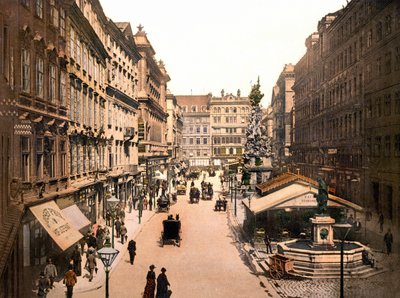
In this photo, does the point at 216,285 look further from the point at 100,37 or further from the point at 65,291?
the point at 100,37

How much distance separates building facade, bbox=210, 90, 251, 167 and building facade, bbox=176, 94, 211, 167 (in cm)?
236

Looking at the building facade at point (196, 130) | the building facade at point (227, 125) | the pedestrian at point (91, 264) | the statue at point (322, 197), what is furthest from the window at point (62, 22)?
the building facade at point (227, 125)

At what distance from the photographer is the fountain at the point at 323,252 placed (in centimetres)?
1659

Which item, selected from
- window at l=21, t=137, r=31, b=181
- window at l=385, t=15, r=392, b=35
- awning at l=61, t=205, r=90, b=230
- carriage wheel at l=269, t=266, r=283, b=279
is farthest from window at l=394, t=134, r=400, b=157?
window at l=21, t=137, r=31, b=181

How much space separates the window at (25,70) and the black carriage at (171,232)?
9236 millimetres

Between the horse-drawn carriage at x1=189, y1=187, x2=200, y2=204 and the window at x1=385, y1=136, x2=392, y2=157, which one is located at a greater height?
the window at x1=385, y1=136, x2=392, y2=157

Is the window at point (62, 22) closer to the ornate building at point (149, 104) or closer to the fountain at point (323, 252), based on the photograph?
the ornate building at point (149, 104)

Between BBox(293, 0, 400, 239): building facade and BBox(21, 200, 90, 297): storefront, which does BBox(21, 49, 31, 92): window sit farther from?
BBox(293, 0, 400, 239): building facade

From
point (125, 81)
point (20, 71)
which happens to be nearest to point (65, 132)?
point (20, 71)

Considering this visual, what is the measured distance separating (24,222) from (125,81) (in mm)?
12080

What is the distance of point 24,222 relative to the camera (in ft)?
44.6

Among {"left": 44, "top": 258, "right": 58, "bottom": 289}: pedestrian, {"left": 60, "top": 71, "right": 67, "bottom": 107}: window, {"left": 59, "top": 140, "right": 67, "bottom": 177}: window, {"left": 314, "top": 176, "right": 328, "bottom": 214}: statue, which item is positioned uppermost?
{"left": 60, "top": 71, "right": 67, "bottom": 107}: window

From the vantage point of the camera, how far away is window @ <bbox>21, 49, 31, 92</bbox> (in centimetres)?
1336

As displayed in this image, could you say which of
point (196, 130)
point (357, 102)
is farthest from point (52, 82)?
point (196, 130)
